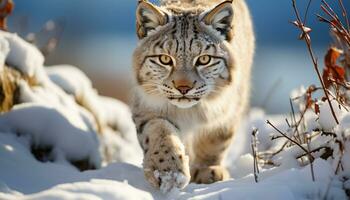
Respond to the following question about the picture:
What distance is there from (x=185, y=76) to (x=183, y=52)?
0.19 metres

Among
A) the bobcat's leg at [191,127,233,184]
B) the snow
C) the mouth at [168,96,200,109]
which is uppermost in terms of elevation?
the snow

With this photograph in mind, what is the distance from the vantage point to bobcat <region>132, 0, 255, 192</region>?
393cm

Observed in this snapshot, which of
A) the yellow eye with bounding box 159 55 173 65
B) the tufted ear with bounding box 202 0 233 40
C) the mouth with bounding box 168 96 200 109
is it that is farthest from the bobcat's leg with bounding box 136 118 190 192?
the tufted ear with bounding box 202 0 233 40

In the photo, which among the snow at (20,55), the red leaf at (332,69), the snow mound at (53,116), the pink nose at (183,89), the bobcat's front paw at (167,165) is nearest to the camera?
the bobcat's front paw at (167,165)

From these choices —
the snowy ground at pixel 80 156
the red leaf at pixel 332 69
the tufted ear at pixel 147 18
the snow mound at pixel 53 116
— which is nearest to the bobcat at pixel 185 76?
the tufted ear at pixel 147 18

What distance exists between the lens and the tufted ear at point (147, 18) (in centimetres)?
416

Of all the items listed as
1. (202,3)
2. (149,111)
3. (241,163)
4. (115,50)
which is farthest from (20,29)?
(115,50)

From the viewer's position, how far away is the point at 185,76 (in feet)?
12.8

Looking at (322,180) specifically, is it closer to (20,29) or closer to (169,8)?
(169,8)

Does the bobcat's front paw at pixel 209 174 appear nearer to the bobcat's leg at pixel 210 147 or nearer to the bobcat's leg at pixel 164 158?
the bobcat's leg at pixel 210 147

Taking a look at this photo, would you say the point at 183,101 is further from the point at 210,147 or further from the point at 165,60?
the point at 210,147

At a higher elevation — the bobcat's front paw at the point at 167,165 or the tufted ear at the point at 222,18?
the tufted ear at the point at 222,18

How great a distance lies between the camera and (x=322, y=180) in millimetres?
2910

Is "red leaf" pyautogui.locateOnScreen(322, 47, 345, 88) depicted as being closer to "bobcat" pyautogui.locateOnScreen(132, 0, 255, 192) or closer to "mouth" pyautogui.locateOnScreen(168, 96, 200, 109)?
"bobcat" pyautogui.locateOnScreen(132, 0, 255, 192)
